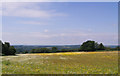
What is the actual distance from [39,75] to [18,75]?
107 cm

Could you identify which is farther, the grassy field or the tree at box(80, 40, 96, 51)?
the tree at box(80, 40, 96, 51)

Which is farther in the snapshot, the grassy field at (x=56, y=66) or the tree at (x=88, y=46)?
the tree at (x=88, y=46)

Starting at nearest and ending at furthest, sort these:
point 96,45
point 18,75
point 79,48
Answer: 1. point 18,75
2. point 79,48
3. point 96,45

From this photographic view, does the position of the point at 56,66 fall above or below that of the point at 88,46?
below

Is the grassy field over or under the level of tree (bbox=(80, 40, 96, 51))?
under

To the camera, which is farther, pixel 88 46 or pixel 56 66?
pixel 88 46

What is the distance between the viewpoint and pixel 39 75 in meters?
8.12

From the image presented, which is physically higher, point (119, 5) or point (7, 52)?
point (119, 5)

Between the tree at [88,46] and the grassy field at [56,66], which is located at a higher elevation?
the tree at [88,46]

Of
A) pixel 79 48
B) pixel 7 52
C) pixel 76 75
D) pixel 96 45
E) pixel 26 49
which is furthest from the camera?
pixel 96 45

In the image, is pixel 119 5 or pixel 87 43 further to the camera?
pixel 87 43

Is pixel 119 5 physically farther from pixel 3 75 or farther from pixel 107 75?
pixel 3 75

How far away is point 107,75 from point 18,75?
4.98 metres

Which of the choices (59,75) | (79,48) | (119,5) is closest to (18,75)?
(59,75)
